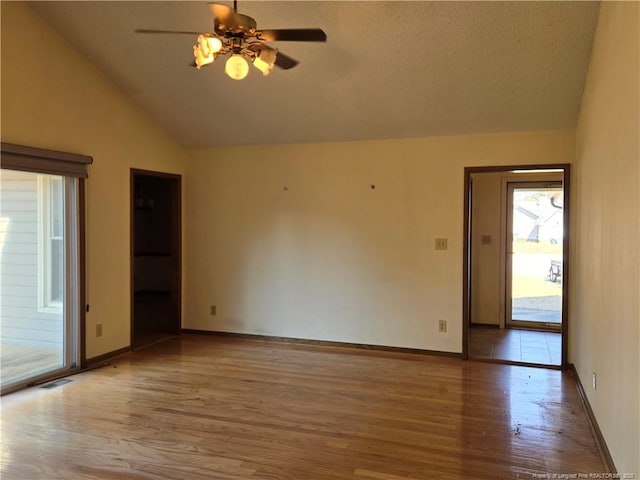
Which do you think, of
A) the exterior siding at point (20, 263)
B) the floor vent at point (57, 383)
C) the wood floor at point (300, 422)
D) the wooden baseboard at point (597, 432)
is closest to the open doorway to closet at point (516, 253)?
the wood floor at point (300, 422)

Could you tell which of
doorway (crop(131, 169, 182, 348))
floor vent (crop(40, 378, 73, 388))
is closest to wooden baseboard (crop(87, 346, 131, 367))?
floor vent (crop(40, 378, 73, 388))

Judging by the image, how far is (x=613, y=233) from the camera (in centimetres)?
265

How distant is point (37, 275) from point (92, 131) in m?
1.38

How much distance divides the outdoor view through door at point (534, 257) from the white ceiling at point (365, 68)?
2.05m

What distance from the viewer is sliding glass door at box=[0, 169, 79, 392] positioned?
13.1 feet

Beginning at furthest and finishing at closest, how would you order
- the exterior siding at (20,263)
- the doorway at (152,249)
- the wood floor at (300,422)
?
the doorway at (152,249) < the exterior siding at (20,263) < the wood floor at (300,422)

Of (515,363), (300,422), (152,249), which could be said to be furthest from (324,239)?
(152,249)

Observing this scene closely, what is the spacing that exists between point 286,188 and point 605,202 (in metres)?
3.32

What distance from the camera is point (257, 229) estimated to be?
222 inches

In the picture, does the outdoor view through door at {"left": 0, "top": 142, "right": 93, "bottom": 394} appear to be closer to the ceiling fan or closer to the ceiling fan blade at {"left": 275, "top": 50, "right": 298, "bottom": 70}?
the ceiling fan

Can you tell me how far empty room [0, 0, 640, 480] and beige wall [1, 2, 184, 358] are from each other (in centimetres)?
2

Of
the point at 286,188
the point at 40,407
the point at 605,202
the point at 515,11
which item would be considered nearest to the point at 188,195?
the point at 286,188

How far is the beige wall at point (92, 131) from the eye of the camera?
12.5ft

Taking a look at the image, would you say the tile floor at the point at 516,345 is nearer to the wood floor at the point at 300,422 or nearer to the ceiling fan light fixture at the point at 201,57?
the wood floor at the point at 300,422
